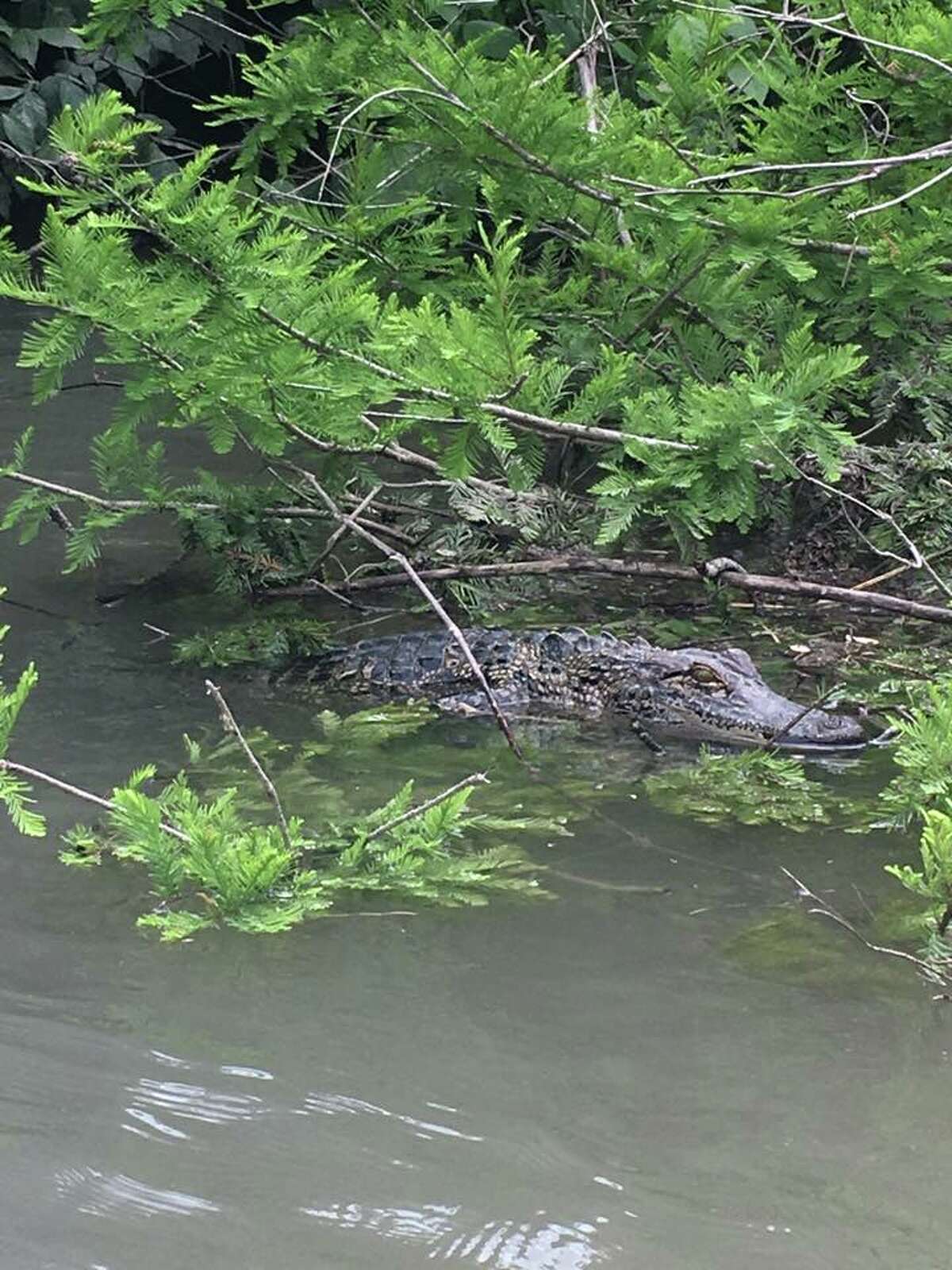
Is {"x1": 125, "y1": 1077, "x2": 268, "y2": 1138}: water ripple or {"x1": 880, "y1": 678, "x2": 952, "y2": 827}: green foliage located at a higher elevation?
{"x1": 880, "y1": 678, "x2": 952, "y2": 827}: green foliage

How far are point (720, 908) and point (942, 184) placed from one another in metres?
2.72

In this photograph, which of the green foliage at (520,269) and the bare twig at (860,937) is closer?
the bare twig at (860,937)

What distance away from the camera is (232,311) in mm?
4094

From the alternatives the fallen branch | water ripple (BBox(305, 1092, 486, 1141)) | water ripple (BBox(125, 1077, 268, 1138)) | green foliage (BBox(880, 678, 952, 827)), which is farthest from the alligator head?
water ripple (BBox(125, 1077, 268, 1138))

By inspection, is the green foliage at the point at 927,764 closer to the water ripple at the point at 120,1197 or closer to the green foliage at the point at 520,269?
the green foliage at the point at 520,269

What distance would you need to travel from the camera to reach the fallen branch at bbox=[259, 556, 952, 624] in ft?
16.1

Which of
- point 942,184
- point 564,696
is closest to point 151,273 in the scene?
Answer: point 564,696

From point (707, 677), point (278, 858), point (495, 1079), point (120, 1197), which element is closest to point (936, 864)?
point (495, 1079)

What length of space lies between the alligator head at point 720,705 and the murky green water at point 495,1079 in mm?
891

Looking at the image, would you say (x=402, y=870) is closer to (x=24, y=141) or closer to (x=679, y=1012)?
(x=679, y=1012)

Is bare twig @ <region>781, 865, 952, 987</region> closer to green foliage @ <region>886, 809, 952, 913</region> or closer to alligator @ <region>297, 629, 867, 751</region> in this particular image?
green foliage @ <region>886, 809, 952, 913</region>

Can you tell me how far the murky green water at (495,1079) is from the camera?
2533mm

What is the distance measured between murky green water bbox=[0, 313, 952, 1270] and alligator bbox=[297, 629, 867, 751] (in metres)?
1.07

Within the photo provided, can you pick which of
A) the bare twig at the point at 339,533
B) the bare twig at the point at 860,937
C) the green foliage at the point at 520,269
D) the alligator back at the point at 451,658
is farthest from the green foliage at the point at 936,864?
→ the bare twig at the point at 339,533
